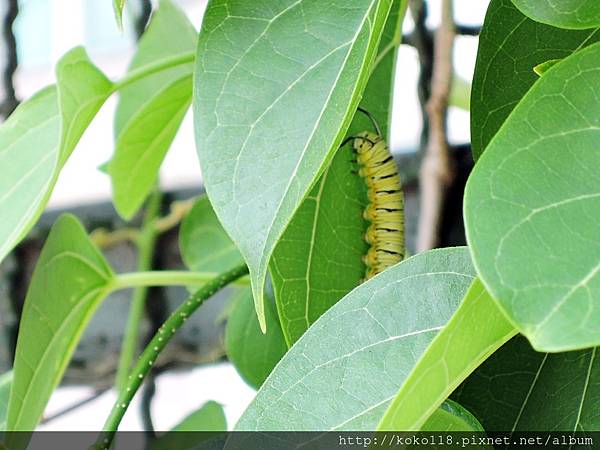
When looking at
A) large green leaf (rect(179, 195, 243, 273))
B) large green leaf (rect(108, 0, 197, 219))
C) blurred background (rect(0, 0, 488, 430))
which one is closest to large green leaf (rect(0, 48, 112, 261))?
large green leaf (rect(108, 0, 197, 219))

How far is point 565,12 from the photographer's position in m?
0.27

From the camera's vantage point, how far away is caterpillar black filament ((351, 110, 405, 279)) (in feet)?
1.37

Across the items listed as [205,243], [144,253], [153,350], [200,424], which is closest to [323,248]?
[153,350]

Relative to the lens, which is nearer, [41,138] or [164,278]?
[41,138]

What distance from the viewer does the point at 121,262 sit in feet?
3.59

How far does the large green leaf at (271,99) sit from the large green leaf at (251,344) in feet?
0.79

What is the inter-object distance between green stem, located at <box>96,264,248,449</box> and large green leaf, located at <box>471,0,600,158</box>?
0.18 m

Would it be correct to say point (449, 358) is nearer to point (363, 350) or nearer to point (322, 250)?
point (363, 350)

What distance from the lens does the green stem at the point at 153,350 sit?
397 millimetres

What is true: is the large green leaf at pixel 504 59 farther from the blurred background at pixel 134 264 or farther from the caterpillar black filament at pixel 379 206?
the blurred background at pixel 134 264

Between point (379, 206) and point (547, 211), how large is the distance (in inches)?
8.5

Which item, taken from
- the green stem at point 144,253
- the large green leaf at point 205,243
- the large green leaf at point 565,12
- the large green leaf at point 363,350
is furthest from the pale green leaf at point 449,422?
the green stem at point 144,253

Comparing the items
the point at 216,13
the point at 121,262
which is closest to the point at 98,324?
the point at 121,262

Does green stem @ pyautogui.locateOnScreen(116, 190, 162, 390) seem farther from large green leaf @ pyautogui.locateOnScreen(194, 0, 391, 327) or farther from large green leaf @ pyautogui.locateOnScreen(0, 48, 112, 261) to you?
large green leaf @ pyautogui.locateOnScreen(194, 0, 391, 327)
